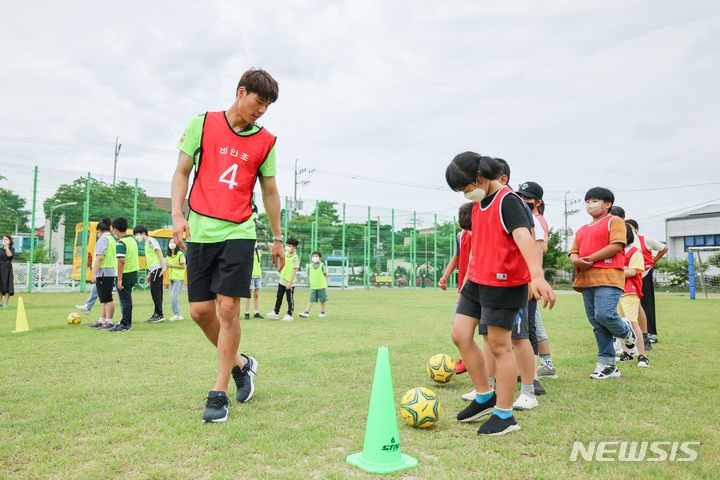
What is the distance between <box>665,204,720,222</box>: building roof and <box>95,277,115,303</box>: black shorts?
46.5m

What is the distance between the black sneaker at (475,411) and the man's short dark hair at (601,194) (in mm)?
2543

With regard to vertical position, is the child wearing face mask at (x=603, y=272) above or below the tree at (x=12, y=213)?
below

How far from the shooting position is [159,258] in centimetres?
885

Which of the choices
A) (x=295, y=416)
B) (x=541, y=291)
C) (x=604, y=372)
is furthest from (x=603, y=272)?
(x=295, y=416)

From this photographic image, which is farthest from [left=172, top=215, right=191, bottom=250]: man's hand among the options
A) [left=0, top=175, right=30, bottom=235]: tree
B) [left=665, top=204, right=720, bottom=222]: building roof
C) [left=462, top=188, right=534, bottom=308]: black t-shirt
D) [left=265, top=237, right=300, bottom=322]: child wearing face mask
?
[left=665, top=204, right=720, bottom=222]: building roof

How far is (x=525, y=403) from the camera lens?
3.43m

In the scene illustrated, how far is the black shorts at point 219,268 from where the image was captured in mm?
3285

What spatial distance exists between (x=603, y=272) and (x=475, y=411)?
229 centimetres

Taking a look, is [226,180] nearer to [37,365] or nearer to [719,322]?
[37,365]

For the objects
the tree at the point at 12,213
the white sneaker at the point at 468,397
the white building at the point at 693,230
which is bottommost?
the white sneaker at the point at 468,397

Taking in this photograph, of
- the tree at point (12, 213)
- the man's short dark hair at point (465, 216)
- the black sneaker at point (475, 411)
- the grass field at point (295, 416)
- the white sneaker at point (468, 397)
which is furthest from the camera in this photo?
the tree at point (12, 213)

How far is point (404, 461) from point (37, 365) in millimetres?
4141

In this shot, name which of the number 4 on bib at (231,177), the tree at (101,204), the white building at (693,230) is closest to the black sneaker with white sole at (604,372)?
the number 4 on bib at (231,177)

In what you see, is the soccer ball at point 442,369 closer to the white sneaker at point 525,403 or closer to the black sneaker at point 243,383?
the white sneaker at point 525,403
